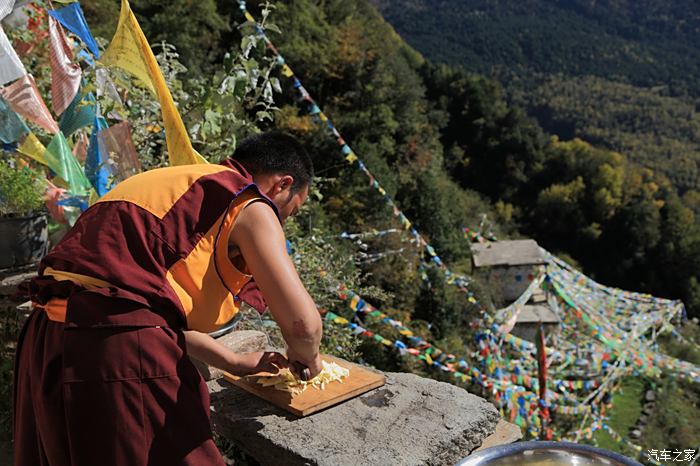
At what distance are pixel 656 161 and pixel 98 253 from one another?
5265 cm

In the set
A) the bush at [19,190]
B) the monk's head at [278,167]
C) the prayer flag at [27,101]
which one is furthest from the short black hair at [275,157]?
the bush at [19,190]

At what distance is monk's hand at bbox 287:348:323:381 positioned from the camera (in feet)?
5.34

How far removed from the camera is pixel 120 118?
372cm

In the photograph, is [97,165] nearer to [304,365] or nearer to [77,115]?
[77,115]

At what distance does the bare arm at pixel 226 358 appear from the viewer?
1.71 m

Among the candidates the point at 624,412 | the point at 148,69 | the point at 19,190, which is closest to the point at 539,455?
the point at 148,69

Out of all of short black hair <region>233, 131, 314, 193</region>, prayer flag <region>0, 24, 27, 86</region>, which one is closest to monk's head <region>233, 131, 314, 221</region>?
short black hair <region>233, 131, 314, 193</region>

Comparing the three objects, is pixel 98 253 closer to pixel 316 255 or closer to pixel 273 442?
pixel 273 442

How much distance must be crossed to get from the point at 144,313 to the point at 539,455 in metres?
0.94

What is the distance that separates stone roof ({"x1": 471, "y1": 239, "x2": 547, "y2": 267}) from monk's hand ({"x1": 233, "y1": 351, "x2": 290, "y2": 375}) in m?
14.6

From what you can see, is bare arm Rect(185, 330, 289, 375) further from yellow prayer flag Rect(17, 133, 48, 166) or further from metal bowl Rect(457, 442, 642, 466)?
yellow prayer flag Rect(17, 133, 48, 166)

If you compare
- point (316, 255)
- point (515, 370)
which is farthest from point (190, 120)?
point (515, 370)

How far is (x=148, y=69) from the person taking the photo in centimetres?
281

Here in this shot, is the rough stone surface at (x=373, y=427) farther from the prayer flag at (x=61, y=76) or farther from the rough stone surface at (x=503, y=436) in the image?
the prayer flag at (x=61, y=76)
